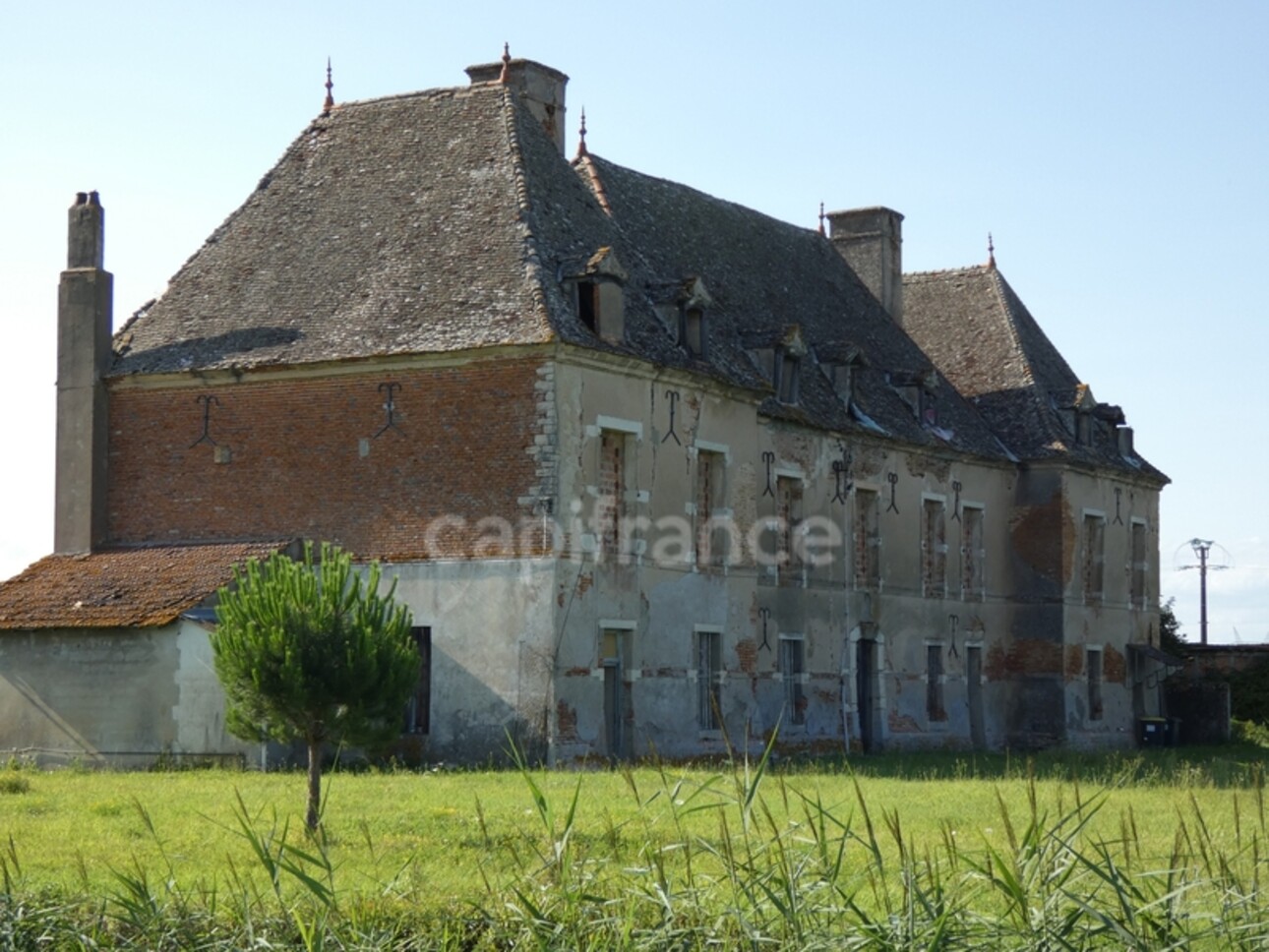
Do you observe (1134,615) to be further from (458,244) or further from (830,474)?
(458,244)

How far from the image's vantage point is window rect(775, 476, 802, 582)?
32312 millimetres

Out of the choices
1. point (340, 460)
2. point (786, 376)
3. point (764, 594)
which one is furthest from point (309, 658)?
point (786, 376)

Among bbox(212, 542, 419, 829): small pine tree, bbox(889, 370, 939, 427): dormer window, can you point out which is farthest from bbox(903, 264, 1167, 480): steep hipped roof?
bbox(212, 542, 419, 829): small pine tree

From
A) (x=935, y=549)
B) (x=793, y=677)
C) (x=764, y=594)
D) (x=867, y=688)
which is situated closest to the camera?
(x=764, y=594)

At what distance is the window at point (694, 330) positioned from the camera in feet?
95.4

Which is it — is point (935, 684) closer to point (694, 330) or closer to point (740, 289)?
point (740, 289)

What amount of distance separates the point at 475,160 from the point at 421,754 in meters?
8.54

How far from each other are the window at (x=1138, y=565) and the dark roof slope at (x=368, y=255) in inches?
779

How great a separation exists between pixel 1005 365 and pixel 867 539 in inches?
317

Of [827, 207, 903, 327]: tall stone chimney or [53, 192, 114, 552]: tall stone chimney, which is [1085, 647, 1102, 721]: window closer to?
[827, 207, 903, 327]: tall stone chimney

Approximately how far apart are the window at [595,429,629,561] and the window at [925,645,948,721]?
436 inches

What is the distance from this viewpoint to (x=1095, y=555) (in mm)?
41312

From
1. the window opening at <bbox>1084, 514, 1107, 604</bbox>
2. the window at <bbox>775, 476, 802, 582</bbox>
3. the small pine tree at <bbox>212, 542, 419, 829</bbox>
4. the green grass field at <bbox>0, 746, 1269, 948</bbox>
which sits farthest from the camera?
the window opening at <bbox>1084, 514, 1107, 604</bbox>

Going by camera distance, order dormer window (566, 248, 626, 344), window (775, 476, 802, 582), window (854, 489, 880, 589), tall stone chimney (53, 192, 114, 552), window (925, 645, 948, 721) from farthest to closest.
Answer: window (925, 645, 948, 721) < window (854, 489, 880, 589) < window (775, 476, 802, 582) < tall stone chimney (53, 192, 114, 552) < dormer window (566, 248, 626, 344)
